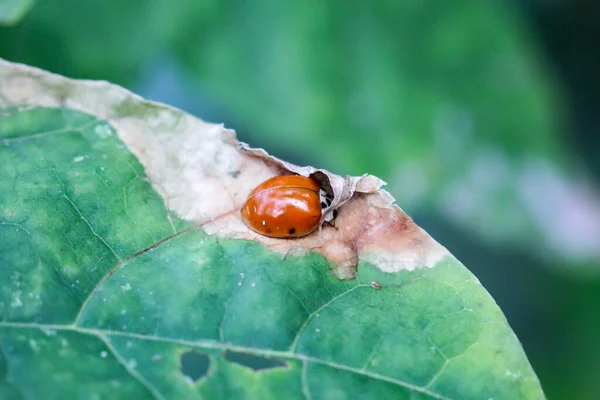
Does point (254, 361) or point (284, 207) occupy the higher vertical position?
point (284, 207)

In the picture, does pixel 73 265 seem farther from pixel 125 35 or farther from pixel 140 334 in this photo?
pixel 125 35

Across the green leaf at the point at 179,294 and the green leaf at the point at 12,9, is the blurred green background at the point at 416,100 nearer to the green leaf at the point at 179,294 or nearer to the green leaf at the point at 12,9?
the green leaf at the point at 12,9

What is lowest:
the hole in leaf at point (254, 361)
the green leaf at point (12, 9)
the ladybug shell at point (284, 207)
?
the hole in leaf at point (254, 361)

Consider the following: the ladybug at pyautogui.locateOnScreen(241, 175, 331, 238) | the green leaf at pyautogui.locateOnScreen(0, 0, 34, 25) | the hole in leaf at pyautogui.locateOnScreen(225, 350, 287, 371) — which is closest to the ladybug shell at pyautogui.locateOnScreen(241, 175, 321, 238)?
the ladybug at pyautogui.locateOnScreen(241, 175, 331, 238)

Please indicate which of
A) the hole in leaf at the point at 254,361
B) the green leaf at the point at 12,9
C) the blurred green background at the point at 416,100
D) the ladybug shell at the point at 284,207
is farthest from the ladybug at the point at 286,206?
the blurred green background at the point at 416,100

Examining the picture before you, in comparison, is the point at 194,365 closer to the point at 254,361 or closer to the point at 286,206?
the point at 254,361

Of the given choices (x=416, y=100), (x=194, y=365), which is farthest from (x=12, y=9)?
(x=416, y=100)
